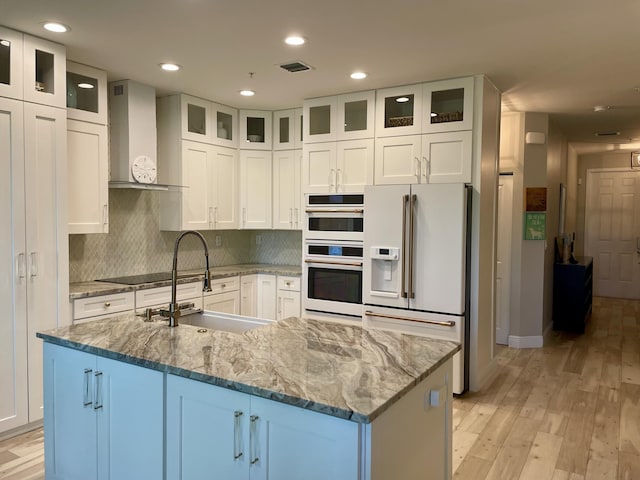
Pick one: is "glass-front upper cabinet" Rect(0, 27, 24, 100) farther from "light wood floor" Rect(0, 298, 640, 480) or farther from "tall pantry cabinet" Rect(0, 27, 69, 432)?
"light wood floor" Rect(0, 298, 640, 480)

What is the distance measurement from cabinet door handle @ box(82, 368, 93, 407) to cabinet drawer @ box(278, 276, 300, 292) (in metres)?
2.91

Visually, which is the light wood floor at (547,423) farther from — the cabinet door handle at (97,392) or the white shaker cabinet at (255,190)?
the white shaker cabinet at (255,190)

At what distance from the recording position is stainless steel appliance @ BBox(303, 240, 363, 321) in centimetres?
437

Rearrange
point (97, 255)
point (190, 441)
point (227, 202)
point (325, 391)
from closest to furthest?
1. point (325, 391)
2. point (190, 441)
3. point (97, 255)
4. point (227, 202)

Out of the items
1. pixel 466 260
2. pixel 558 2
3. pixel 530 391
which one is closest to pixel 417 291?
pixel 466 260

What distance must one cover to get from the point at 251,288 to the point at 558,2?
3.71 m

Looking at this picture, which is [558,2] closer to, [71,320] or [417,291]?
[417,291]

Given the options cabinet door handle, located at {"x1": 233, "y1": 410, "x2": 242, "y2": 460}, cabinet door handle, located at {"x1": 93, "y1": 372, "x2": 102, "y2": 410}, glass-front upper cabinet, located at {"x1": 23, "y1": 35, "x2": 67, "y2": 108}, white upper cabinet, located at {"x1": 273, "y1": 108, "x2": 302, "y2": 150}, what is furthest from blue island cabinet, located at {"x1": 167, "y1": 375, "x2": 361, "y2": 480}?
white upper cabinet, located at {"x1": 273, "y1": 108, "x2": 302, "y2": 150}

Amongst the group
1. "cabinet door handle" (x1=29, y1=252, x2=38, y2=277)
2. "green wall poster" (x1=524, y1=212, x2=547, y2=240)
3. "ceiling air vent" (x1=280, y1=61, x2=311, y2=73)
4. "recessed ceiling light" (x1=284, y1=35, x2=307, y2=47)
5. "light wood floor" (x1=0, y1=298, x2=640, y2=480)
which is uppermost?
"ceiling air vent" (x1=280, y1=61, x2=311, y2=73)

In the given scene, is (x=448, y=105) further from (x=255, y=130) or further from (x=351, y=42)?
(x=255, y=130)

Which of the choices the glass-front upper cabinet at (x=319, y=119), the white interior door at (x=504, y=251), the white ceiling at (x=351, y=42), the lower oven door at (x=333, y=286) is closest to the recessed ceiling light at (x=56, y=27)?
the white ceiling at (x=351, y=42)

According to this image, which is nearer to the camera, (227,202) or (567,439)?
(567,439)

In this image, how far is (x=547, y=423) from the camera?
11.7 ft

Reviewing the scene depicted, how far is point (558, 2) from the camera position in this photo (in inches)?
101
